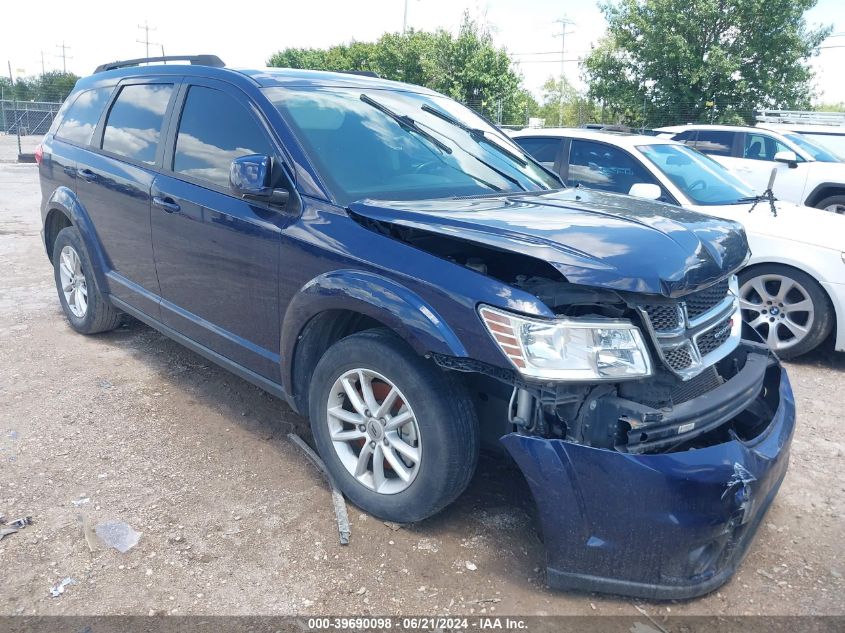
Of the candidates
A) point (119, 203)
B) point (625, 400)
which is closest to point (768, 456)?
point (625, 400)

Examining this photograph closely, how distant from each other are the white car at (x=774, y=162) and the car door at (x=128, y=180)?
853 cm

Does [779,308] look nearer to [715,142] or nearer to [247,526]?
[247,526]

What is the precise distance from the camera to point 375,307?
9.13 ft

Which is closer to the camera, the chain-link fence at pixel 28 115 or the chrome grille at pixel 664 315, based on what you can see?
the chrome grille at pixel 664 315

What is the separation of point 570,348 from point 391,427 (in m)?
0.87

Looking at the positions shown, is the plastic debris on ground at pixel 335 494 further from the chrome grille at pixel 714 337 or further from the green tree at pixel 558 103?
the green tree at pixel 558 103

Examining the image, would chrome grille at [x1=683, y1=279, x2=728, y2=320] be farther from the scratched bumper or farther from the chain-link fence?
the chain-link fence

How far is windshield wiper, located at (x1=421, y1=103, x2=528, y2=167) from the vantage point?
13.3ft

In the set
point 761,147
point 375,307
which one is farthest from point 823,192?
point 375,307

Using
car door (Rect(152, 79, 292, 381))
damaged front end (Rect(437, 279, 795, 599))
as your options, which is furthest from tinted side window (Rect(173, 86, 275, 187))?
damaged front end (Rect(437, 279, 795, 599))

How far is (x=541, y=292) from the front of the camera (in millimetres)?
2580

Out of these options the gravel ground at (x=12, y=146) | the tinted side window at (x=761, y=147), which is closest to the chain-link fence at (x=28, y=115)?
the gravel ground at (x=12, y=146)

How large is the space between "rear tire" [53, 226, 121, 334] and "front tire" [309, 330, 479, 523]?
270 cm

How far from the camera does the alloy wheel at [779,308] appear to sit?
530 centimetres
